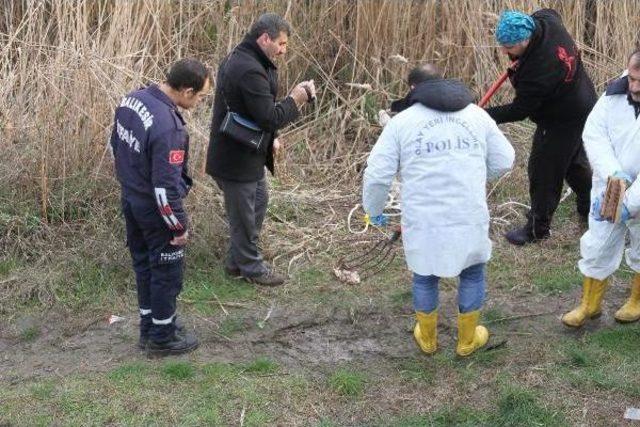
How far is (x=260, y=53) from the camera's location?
4.89 metres

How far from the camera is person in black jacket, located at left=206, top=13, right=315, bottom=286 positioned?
4.84 meters

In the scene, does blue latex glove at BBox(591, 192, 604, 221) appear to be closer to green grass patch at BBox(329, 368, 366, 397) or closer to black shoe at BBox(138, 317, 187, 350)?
green grass patch at BBox(329, 368, 366, 397)

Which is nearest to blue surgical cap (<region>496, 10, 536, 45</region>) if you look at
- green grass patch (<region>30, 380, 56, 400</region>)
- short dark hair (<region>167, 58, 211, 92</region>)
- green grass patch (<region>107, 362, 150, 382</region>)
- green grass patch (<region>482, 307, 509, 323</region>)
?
green grass patch (<region>482, 307, 509, 323</region>)

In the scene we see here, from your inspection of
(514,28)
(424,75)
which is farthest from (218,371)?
(514,28)

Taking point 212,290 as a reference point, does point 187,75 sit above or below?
above

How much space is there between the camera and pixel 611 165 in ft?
14.3

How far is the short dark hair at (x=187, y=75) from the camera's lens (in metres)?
4.16

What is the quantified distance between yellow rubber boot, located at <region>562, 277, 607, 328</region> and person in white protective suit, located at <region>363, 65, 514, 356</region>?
821 mm

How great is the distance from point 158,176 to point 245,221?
1.22 metres

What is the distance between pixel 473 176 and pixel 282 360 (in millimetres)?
1456

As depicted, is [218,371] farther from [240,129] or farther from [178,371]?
[240,129]

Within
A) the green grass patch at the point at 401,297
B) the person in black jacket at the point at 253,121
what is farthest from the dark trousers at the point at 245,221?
the green grass patch at the point at 401,297

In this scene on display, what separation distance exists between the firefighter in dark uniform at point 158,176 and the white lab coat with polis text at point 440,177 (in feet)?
3.09

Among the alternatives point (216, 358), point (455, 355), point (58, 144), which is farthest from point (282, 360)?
point (58, 144)
